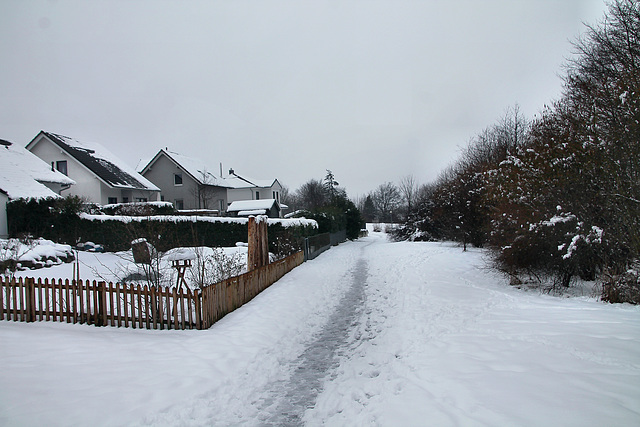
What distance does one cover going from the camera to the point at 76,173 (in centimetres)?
3080

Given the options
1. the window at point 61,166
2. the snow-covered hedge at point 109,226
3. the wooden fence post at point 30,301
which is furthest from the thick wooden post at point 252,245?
the window at point 61,166

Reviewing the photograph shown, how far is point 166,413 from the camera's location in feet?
14.4

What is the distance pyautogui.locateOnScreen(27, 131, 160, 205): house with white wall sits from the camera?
99.6ft

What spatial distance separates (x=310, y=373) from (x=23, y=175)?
26.1m

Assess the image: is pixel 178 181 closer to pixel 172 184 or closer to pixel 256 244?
pixel 172 184

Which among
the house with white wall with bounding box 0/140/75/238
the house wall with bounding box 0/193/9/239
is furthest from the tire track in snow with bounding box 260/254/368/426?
the house wall with bounding box 0/193/9/239

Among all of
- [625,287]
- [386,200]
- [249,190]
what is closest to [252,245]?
[625,287]

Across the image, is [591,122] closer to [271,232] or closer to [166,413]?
[166,413]

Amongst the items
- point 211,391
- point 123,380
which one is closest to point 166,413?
point 211,391

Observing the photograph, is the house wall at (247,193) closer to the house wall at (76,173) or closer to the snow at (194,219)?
the house wall at (76,173)

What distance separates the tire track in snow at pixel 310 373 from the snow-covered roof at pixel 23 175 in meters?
21.0

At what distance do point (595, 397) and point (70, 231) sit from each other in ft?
80.8

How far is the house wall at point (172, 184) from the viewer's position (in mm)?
39719

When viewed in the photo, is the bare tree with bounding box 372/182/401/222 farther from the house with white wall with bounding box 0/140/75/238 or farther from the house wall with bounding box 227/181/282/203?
the house with white wall with bounding box 0/140/75/238
